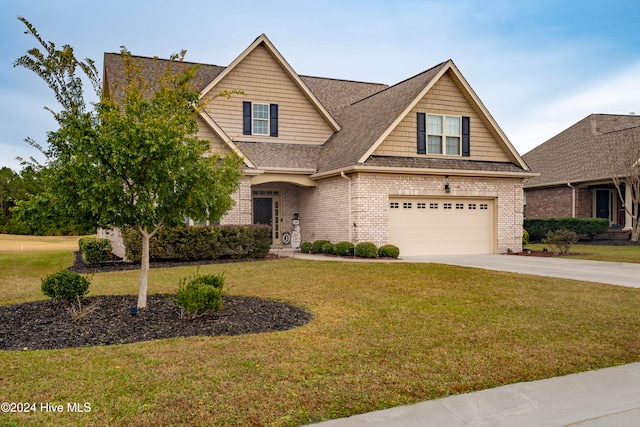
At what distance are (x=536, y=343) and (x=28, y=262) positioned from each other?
17.3 m

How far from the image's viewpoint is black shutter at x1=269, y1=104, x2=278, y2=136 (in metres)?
21.6

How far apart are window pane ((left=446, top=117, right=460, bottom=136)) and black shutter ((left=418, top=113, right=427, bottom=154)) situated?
106cm

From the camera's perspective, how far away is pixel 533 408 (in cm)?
458

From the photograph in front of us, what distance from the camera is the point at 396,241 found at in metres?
19.0

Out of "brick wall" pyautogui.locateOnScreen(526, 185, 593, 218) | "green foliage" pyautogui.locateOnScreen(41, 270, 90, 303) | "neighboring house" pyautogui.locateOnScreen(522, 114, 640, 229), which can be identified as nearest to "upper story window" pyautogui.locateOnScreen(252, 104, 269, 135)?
"green foliage" pyautogui.locateOnScreen(41, 270, 90, 303)

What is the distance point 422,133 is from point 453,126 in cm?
146

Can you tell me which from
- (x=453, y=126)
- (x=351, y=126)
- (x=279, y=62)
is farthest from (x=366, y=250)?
(x=279, y=62)

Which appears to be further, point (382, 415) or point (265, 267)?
point (265, 267)

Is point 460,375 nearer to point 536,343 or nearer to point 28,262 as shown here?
point 536,343

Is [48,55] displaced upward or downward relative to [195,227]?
upward

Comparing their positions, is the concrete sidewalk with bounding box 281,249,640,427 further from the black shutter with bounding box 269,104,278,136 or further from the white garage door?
the black shutter with bounding box 269,104,278,136

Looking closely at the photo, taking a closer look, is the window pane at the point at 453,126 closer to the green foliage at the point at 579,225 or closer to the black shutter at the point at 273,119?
the black shutter at the point at 273,119

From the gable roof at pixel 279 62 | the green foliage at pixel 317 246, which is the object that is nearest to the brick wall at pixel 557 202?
the gable roof at pixel 279 62

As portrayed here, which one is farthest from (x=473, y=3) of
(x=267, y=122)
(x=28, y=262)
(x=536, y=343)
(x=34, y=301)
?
(x=28, y=262)
